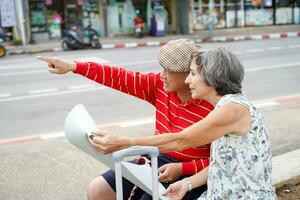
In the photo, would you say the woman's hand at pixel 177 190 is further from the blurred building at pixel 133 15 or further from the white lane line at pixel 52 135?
the blurred building at pixel 133 15

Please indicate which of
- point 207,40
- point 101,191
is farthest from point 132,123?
point 207,40

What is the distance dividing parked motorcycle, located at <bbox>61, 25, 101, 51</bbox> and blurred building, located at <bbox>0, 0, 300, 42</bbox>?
5.75 ft

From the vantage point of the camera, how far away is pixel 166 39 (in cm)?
2291

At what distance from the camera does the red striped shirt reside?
277 centimetres

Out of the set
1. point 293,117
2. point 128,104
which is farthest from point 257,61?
point 293,117

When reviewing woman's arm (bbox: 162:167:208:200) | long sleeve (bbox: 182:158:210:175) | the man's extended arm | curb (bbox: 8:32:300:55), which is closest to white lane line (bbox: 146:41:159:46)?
curb (bbox: 8:32:300:55)

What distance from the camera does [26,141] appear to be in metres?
6.14

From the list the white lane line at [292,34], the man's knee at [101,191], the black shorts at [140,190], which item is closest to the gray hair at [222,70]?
the black shorts at [140,190]

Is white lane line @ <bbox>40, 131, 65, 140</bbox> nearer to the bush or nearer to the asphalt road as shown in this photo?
the asphalt road

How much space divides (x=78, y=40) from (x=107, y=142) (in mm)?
17187

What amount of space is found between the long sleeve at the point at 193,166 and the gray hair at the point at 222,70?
0.50m

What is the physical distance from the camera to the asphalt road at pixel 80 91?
7.60 meters

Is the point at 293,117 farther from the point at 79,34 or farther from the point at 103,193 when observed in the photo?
the point at 79,34

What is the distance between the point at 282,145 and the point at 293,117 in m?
1.38
